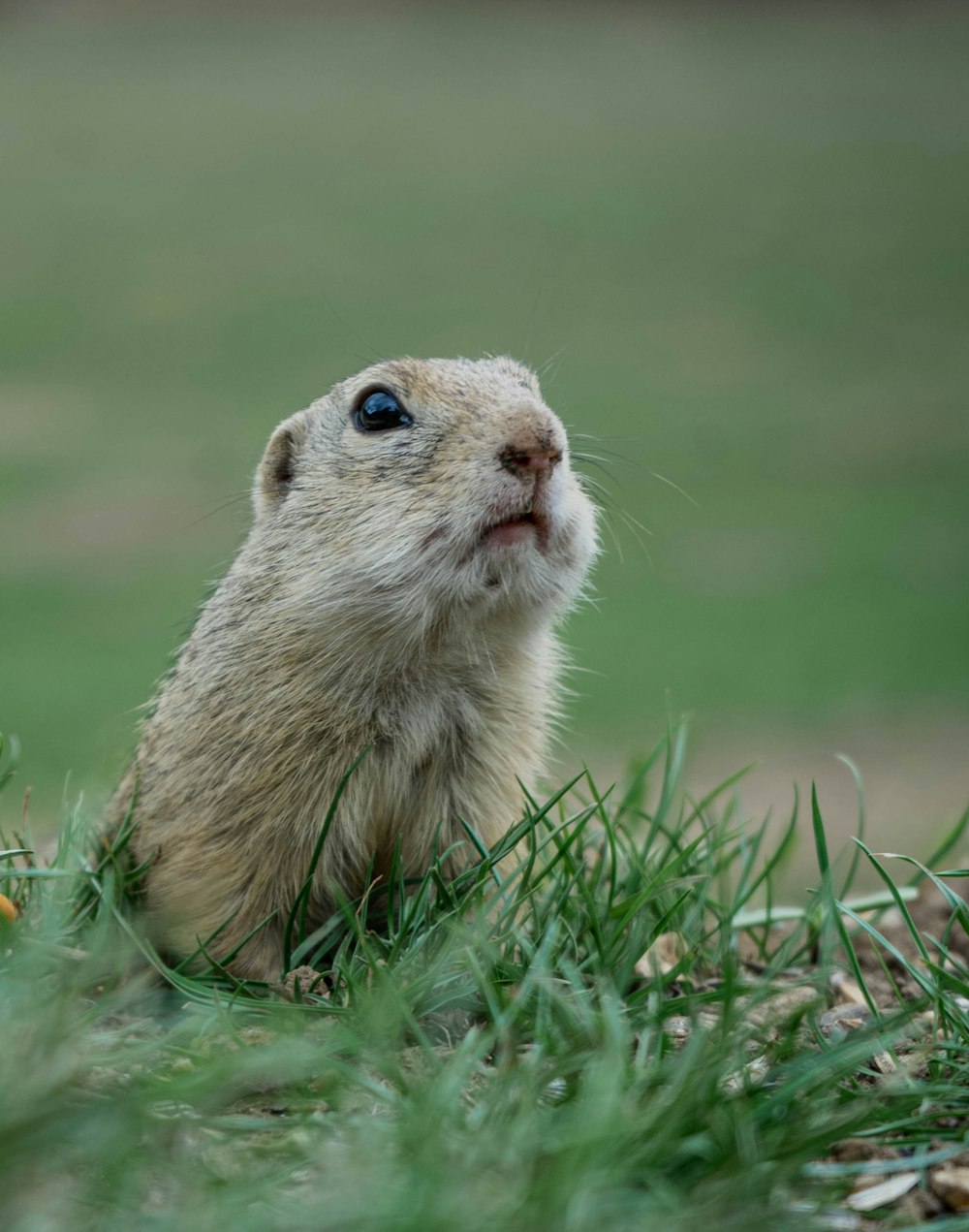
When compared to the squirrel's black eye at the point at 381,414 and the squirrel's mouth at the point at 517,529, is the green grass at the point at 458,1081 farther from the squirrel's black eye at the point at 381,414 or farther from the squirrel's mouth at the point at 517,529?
the squirrel's black eye at the point at 381,414

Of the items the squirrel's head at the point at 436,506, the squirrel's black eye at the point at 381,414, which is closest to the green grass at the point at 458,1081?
the squirrel's head at the point at 436,506

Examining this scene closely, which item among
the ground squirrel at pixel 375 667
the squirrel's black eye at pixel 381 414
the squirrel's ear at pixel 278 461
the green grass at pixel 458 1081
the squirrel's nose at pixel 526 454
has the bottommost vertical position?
the green grass at pixel 458 1081

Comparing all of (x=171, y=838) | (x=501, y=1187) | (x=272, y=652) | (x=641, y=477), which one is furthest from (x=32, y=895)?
(x=641, y=477)

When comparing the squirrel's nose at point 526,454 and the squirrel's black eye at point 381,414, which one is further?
the squirrel's black eye at point 381,414

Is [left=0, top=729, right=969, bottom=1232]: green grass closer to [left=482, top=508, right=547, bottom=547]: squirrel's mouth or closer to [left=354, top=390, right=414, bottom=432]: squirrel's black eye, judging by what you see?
[left=482, top=508, right=547, bottom=547]: squirrel's mouth

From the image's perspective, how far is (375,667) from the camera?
276 centimetres

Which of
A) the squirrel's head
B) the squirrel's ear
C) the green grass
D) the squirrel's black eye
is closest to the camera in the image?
the green grass

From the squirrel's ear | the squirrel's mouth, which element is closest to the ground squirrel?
the squirrel's mouth

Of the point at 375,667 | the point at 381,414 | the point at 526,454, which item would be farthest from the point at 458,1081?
the point at 381,414

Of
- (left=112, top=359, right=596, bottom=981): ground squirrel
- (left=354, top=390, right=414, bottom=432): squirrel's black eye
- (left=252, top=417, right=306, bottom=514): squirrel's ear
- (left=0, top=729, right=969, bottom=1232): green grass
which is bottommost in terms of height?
(left=0, top=729, right=969, bottom=1232): green grass

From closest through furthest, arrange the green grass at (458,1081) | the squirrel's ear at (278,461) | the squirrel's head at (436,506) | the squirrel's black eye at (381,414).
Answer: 1. the green grass at (458,1081)
2. the squirrel's head at (436,506)
3. the squirrel's black eye at (381,414)
4. the squirrel's ear at (278,461)

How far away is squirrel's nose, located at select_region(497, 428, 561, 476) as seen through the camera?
2.63 metres

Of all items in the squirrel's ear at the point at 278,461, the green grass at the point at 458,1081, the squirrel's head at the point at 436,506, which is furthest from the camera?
the squirrel's ear at the point at 278,461

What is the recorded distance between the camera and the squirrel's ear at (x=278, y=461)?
127 inches
